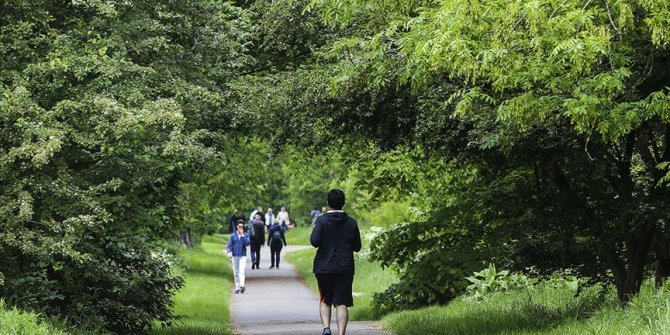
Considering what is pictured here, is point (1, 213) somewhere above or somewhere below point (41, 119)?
below

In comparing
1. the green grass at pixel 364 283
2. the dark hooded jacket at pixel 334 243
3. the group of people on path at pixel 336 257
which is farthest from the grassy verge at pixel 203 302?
the dark hooded jacket at pixel 334 243

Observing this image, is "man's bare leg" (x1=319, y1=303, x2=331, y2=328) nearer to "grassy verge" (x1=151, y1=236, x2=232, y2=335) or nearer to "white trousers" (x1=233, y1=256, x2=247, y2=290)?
"grassy verge" (x1=151, y1=236, x2=232, y2=335)

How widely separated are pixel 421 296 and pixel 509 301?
171cm

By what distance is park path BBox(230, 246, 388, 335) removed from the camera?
1540 centimetres

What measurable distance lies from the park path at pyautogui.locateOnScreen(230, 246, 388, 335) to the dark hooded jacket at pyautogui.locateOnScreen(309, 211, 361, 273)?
9.16 ft

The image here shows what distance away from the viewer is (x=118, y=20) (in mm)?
13094

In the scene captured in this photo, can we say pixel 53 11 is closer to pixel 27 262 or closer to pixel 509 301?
pixel 27 262

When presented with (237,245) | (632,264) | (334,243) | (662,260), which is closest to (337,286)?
(334,243)

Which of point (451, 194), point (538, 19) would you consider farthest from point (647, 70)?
point (451, 194)

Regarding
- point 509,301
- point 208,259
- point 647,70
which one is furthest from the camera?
point 208,259

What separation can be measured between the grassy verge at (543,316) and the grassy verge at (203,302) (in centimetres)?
279

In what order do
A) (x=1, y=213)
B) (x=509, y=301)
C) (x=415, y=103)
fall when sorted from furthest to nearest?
(x=509, y=301) < (x=415, y=103) < (x=1, y=213)

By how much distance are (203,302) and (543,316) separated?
10.9m

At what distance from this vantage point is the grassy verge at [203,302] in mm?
15975
